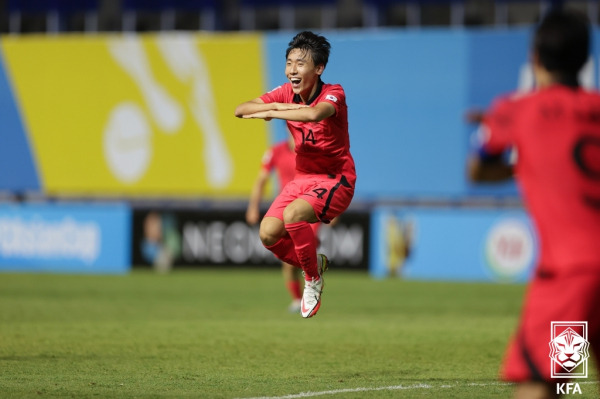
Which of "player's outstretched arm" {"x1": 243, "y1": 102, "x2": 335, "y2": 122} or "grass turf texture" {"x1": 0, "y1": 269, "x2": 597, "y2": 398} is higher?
"player's outstretched arm" {"x1": 243, "y1": 102, "x2": 335, "y2": 122}

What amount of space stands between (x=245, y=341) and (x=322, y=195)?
2517mm

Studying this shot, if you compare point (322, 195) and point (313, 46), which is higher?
point (313, 46)

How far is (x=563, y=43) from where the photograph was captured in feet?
14.1

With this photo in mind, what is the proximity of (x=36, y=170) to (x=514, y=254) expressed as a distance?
38.0 feet

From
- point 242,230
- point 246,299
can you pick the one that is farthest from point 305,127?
point 242,230

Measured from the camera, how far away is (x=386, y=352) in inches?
384

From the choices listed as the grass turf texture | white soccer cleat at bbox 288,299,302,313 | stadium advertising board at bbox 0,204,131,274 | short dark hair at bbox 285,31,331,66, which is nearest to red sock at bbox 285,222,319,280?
the grass turf texture

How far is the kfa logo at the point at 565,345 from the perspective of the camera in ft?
14.0

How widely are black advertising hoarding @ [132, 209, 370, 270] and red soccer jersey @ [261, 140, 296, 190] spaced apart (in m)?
6.98

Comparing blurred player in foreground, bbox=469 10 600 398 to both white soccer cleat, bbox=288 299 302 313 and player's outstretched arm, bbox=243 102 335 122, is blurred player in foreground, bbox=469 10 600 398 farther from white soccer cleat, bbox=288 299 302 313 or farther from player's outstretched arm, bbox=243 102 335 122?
white soccer cleat, bbox=288 299 302 313

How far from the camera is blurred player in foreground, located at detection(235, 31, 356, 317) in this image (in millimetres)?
8328

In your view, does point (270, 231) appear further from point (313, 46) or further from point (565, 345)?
point (565, 345)

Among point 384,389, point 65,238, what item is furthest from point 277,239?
point 65,238

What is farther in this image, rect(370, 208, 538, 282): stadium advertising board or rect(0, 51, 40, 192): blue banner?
rect(0, 51, 40, 192): blue banner
